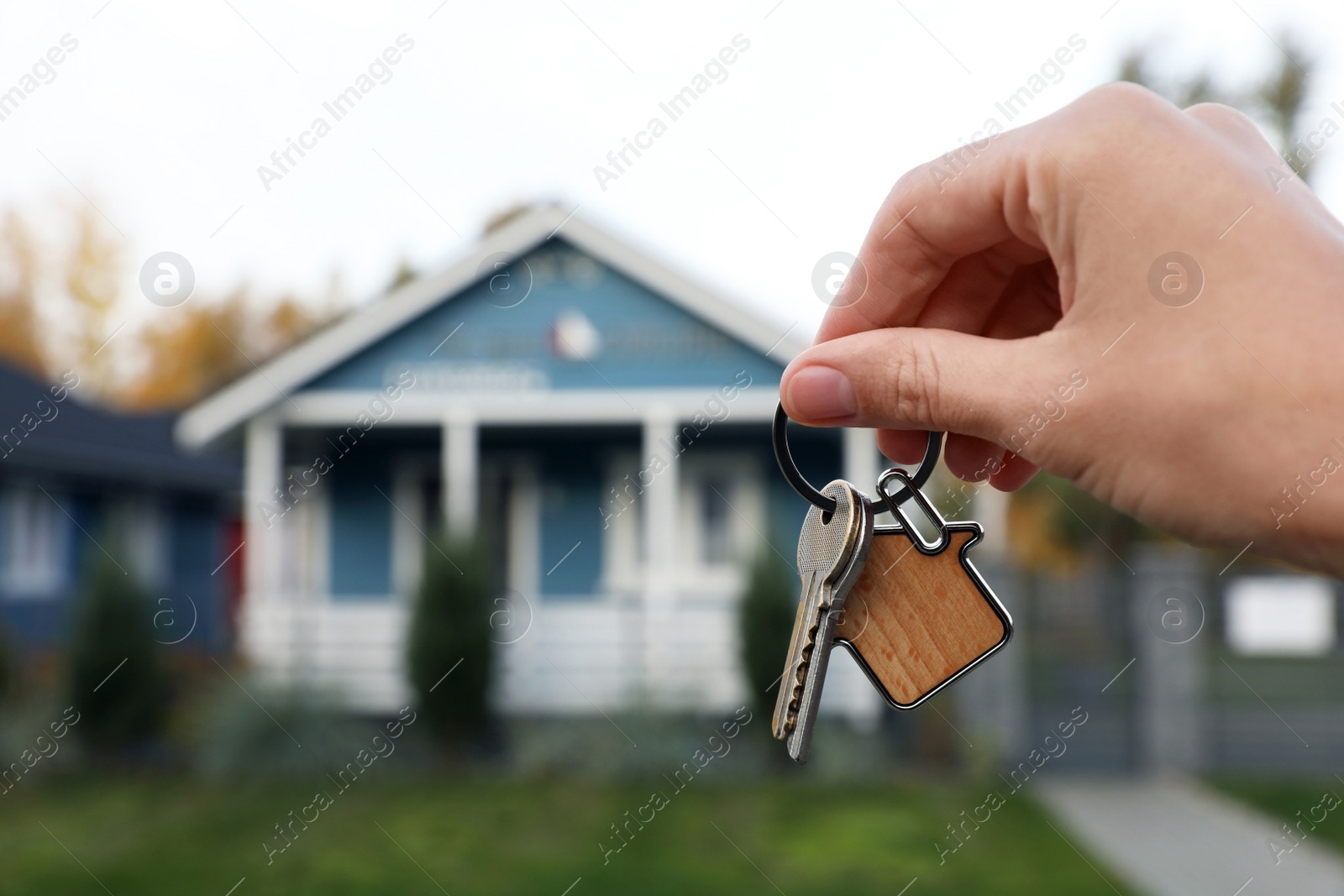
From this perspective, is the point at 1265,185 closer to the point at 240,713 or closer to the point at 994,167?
the point at 994,167

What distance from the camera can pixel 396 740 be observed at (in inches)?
437

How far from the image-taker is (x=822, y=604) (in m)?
1.17

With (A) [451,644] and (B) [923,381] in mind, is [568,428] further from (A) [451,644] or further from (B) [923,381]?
(B) [923,381]

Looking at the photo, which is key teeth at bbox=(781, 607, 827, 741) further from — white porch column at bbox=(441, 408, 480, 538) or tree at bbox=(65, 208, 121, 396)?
tree at bbox=(65, 208, 121, 396)

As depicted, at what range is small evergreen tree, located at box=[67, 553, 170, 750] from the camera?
11.0m

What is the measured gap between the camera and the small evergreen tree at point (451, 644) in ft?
35.0

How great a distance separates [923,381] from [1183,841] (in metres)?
8.17

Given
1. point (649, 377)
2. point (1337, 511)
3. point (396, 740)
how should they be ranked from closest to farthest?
point (1337, 511) < point (396, 740) < point (649, 377)

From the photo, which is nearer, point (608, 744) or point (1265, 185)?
point (1265, 185)

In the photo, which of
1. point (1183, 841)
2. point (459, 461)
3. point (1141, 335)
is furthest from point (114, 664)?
point (1141, 335)

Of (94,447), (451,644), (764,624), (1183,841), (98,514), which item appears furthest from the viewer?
(94,447)

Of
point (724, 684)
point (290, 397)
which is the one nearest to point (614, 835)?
point (724, 684)

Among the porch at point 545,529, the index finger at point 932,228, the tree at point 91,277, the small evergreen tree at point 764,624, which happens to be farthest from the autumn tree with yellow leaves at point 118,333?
the index finger at point 932,228

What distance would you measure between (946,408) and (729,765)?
9.15 meters
